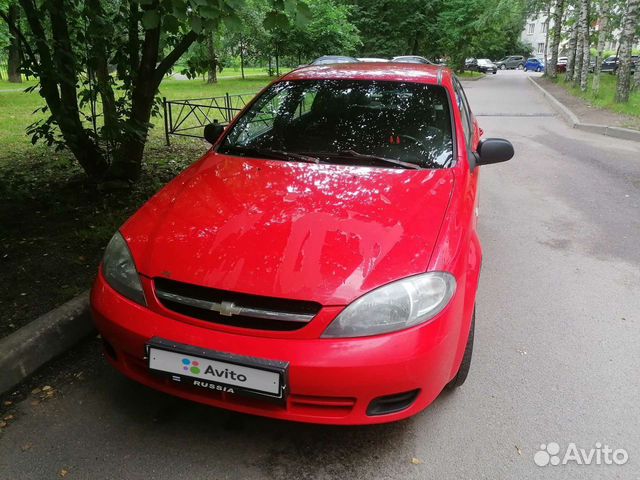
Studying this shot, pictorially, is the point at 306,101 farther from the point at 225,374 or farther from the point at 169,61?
the point at 169,61

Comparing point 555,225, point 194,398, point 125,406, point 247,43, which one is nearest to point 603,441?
point 194,398

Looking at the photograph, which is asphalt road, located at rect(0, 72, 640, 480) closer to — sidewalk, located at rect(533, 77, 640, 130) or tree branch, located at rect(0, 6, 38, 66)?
tree branch, located at rect(0, 6, 38, 66)

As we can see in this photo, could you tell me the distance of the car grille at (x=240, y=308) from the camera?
1.98 meters

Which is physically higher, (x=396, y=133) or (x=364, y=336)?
(x=396, y=133)

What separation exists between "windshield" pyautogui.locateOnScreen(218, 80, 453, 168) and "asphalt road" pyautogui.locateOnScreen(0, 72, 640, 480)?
1.24 metres

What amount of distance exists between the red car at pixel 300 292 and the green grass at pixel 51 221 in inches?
50.3

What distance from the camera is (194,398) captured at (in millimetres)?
2135

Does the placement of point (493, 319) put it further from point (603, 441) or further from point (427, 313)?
point (427, 313)

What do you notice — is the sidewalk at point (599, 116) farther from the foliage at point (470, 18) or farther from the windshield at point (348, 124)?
the foliage at point (470, 18)

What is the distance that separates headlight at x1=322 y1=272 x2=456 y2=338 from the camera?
196cm

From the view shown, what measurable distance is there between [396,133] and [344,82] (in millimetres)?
680

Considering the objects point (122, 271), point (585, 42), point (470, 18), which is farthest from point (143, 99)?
point (470, 18)

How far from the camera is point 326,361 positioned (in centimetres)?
190

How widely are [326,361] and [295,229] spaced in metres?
0.65
